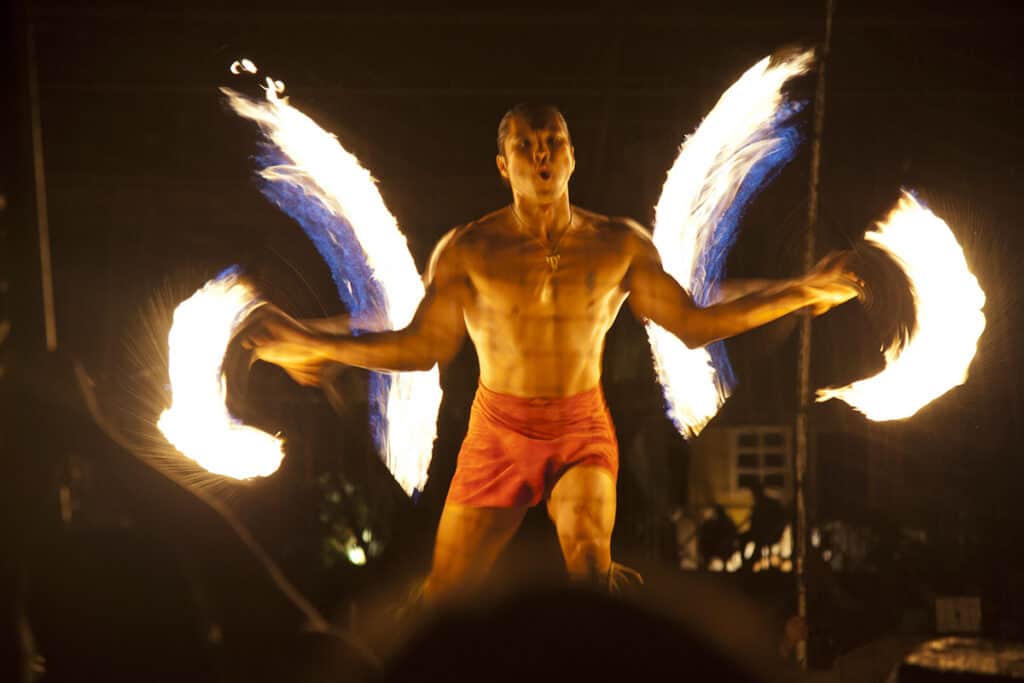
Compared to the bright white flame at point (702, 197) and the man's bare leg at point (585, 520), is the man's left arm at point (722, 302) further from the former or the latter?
the man's bare leg at point (585, 520)

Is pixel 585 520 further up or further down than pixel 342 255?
further down

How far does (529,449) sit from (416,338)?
2.17 feet

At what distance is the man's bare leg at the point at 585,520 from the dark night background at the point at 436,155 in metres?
0.24

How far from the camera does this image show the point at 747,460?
858 centimetres

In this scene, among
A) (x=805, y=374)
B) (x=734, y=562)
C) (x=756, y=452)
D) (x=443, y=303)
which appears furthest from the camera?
(x=756, y=452)

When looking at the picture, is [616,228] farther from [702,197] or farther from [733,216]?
[733,216]

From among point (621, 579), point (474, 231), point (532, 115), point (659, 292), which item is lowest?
point (621, 579)

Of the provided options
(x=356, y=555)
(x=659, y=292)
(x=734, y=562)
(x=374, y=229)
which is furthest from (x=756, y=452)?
(x=374, y=229)

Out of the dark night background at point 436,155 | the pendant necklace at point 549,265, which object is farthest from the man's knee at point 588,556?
the pendant necklace at point 549,265

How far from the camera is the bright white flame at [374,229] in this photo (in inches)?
202

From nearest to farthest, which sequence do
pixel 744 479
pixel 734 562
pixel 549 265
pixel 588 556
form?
pixel 588 556, pixel 549 265, pixel 734 562, pixel 744 479

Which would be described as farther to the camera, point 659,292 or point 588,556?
point 659,292

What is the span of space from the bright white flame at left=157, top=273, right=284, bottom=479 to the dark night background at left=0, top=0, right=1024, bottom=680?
0.53ft

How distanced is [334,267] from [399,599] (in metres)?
1.44
